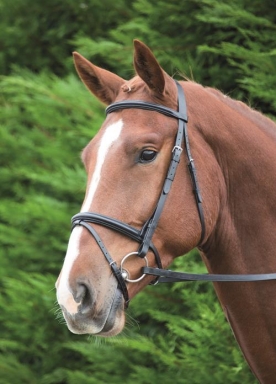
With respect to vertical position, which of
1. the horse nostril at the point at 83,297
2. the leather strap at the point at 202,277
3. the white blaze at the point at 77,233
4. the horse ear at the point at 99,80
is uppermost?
the horse ear at the point at 99,80

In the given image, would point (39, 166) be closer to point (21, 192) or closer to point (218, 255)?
point (21, 192)

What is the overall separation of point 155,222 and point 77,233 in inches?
12.0

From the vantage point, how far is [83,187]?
507cm

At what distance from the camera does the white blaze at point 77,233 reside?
253 cm

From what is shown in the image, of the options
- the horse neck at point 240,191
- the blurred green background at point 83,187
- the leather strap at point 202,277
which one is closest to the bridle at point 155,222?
the leather strap at point 202,277

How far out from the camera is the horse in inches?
104

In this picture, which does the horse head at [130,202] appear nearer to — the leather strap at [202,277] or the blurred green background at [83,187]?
the leather strap at [202,277]

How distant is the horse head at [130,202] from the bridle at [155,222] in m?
0.01

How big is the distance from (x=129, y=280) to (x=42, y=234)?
2.80 m

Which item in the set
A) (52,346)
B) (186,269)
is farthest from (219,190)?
(52,346)

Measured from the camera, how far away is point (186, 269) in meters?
4.39

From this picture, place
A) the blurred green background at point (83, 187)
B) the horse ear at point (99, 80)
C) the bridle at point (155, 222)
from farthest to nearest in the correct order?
1. the blurred green background at point (83, 187)
2. the horse ear at point (99, 80)
3. the bridle at point (155, 222)

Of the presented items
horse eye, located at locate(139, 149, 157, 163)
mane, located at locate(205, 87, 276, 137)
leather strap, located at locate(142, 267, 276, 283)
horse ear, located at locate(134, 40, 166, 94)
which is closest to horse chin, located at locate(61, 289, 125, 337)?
leather strap, located at locate(142, 267, 276, 283)

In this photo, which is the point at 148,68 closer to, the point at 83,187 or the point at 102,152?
the point at 102,152
